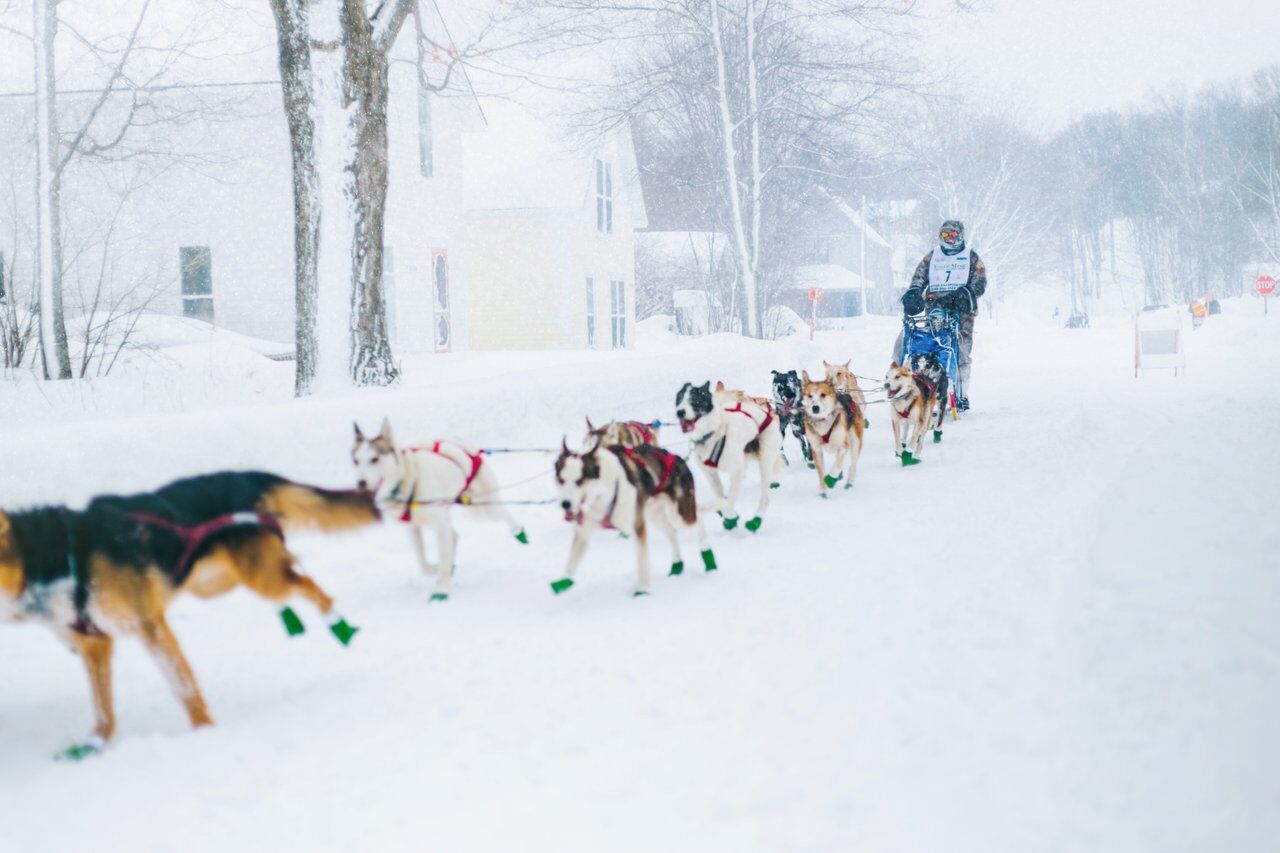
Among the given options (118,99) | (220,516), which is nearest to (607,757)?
(220,516)

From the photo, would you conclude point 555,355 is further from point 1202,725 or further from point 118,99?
point 1202,725

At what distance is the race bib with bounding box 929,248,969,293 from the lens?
13.0 meters

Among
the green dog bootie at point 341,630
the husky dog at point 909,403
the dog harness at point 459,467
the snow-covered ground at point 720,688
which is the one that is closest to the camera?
the snow-covered ground at point 720,688

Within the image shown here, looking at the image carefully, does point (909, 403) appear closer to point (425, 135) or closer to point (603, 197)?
point (425, 135)

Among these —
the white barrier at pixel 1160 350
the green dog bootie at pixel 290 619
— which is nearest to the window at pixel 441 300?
the white barrier at pixel 1160 350

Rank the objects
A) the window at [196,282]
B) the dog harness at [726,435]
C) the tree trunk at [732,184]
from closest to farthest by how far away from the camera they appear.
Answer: the dog harness at [726,435] < the window at [196,282] < the tree trunk at [732,184]

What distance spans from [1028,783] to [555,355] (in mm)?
17538

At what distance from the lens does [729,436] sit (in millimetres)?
7348

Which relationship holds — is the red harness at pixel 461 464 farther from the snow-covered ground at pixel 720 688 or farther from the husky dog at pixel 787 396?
the husky dog at pixel 787 396

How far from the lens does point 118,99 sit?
19953 millimetres

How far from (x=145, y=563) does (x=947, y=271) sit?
11163 millimetres

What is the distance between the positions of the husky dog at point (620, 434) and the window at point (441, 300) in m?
16.1

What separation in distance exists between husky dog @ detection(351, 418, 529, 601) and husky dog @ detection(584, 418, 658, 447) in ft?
2.14

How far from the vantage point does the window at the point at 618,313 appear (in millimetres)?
30625
